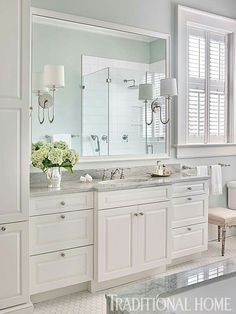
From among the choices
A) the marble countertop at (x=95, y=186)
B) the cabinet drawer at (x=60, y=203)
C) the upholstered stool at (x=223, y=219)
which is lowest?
the upholstered stool at (x=223, y=219)

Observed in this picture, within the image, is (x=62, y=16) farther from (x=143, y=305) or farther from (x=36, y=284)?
(x=143, y=305)

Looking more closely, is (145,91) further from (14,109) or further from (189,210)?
(14,109)

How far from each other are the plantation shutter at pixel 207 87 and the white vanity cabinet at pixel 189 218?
798mm

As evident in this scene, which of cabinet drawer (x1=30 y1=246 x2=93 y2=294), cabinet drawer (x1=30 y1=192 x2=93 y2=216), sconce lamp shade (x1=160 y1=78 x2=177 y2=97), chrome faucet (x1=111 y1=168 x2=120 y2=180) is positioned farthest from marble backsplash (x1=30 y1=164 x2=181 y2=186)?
sconce lamp shade (x1=160 y1=78 x2=177 y2=97)

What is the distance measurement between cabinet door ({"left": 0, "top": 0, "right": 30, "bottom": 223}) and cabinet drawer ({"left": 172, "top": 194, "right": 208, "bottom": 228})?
5.02ft

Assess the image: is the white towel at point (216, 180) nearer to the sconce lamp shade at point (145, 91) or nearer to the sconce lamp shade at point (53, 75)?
the sconce lamp shade at point (145, 91)

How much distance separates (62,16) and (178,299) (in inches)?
105

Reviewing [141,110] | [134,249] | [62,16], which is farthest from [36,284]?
[62,16]

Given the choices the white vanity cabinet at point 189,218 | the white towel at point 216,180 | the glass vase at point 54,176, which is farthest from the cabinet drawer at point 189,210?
the glass vase at point 54,176

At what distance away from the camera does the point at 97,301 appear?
2.72 meters

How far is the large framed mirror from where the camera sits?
314 centimetres

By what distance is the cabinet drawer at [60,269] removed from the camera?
2.57 m

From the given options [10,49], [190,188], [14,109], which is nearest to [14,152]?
[14,109]

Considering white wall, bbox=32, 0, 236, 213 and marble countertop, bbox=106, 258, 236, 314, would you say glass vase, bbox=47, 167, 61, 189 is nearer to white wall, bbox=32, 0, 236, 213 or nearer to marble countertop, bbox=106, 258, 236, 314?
white wall, bbox=32, 0, 236, 213
